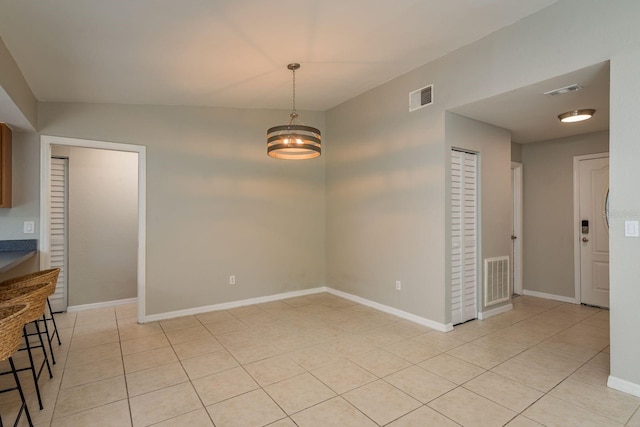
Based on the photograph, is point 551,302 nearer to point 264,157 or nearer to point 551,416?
point 551,416

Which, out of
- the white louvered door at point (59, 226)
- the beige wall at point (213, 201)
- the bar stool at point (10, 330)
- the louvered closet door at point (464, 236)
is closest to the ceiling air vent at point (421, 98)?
the louvered closet door at point (464, 236)

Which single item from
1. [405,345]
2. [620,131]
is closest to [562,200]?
[620,131]

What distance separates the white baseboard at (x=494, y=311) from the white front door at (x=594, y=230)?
129cm

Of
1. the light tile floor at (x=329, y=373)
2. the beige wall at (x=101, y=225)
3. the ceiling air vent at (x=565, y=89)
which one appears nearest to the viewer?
the light tile floor at (x=329, y=373)

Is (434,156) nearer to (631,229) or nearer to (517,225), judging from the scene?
(631,229)

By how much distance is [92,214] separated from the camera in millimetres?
4684

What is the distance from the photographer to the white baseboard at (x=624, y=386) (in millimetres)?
2385

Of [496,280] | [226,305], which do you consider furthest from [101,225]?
[496,280]

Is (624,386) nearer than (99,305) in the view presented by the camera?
Yes

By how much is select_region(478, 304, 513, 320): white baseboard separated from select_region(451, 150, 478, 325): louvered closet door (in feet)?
0.32

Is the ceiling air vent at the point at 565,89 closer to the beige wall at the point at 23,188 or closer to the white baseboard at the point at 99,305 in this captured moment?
the beige wall at the point at 23,188

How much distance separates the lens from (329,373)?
2771mm

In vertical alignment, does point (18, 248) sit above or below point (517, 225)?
below

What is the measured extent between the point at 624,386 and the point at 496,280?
6.32ft
